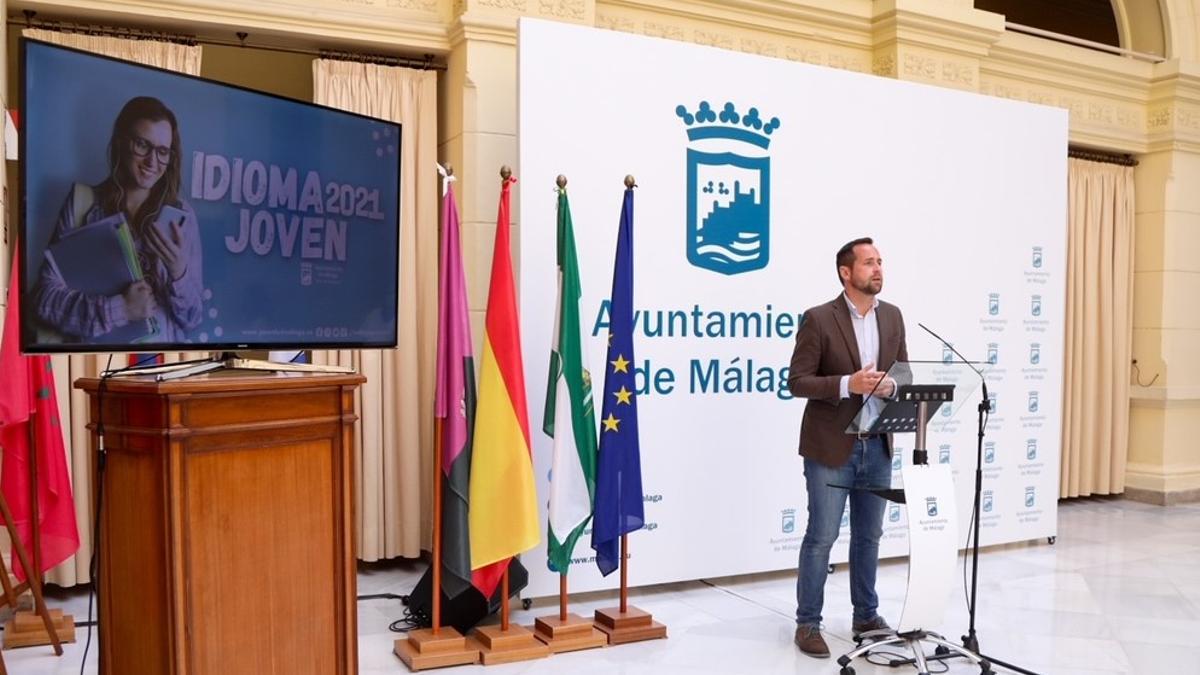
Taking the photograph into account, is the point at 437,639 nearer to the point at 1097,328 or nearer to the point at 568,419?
the point at 568,419

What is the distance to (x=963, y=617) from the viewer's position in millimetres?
4516

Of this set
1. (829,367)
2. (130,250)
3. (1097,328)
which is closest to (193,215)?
(130,250)

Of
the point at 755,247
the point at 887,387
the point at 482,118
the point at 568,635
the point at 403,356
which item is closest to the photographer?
the point at 887,387

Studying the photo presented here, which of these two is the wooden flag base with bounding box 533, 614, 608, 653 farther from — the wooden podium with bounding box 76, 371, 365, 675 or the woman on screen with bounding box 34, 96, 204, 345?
the woman on screen with bounding box 34, 96, 204, 345

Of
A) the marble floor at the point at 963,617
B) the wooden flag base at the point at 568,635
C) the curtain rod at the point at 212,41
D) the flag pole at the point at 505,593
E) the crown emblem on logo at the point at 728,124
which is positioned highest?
the curtain rod at the point at 212,41

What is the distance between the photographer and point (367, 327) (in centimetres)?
270

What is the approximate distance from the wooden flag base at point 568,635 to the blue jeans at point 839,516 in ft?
2.80

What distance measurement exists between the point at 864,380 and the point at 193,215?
2.36 m

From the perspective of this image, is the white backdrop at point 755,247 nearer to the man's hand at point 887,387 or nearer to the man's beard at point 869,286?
the man's beard at point 869,286

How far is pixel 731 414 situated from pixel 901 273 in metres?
1.36

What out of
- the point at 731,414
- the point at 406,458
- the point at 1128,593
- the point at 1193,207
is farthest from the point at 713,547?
the point at 1193,207

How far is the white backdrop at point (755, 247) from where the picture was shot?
4488 mm

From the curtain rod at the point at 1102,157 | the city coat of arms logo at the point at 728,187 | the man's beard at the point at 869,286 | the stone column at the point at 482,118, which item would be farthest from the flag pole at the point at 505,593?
the curtain rod at the point at 1102,157

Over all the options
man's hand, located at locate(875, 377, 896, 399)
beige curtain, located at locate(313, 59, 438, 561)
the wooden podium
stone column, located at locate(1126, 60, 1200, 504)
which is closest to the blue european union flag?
man's hand, located at locate(875, 377, 896, 399)
